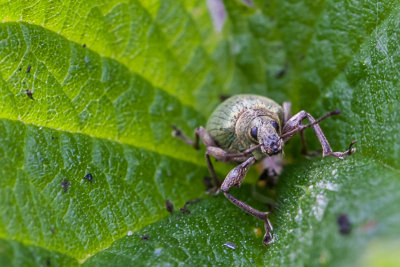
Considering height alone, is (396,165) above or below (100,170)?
below

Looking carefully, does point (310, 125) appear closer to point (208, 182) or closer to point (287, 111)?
point (287, 111)

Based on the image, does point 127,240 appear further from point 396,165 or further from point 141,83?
point 396,165

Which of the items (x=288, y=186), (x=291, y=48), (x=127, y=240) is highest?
(x=291, y=48)

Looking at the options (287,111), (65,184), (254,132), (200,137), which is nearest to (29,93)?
(65,184)

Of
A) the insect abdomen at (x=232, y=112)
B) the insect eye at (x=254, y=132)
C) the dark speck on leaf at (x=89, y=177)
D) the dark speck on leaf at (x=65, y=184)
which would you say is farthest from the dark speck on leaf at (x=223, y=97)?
the dark speck on leaf at (x=65, y=184)

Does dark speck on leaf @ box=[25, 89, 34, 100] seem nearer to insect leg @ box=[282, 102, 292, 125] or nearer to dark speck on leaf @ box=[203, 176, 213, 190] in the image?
dark speck on leaf @ box=[203, 176, 213, 190]

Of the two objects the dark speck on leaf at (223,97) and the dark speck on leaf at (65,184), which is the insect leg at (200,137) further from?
the dark speck on leaf at (65,184)

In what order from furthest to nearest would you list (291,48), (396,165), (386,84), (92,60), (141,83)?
1. (291,48)
2. (141,83)
3. (92,60)
4. (386,84)
5. (396,165)

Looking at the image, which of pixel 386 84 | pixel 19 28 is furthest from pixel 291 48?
pixel 19 28
